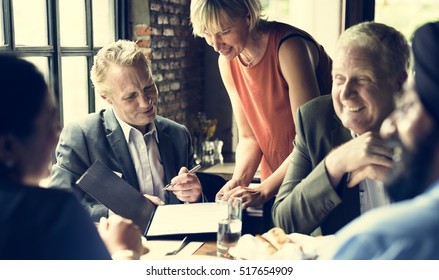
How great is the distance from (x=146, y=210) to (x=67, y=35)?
0.62 meters

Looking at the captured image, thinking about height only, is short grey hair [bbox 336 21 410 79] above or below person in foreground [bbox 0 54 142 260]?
above

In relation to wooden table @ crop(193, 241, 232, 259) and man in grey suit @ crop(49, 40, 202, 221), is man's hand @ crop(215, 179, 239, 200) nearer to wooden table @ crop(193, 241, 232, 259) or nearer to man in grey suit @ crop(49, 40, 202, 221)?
man in grey suit @ crop(49, 40, 202, 221)

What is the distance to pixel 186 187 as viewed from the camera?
6.33 feet

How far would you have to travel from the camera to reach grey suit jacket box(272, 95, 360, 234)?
5.49ft

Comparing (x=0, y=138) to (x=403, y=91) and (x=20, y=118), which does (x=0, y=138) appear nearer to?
(x=20, y=118)

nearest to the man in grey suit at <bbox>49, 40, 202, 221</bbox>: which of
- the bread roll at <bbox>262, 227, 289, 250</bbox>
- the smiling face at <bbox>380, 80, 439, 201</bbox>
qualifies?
the bread roll at <bbox>262, 227, 289, 250</bbox>

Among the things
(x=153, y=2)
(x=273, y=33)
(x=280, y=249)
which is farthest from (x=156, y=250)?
(x=153, y=2)

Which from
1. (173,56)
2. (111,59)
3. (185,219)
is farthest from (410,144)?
(173,56)

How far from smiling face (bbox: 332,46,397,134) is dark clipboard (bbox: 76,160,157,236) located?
597 mm

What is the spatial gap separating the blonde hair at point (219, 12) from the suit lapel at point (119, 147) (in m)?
0.36

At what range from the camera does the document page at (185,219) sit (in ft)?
5.80

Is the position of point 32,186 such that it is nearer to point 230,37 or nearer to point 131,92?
point 131,92

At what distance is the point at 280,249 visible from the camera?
5.51 feet

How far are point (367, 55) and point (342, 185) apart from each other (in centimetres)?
33
